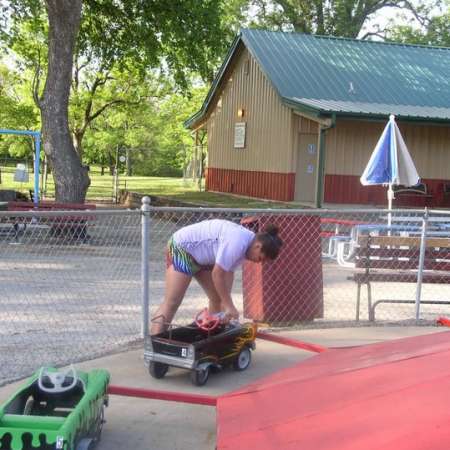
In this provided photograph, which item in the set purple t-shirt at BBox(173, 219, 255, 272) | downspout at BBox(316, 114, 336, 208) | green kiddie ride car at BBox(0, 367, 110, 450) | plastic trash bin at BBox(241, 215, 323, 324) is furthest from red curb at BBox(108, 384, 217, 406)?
downspout at BBox(316, 114, 336, 208)

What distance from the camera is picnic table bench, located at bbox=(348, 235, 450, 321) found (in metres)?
7.84

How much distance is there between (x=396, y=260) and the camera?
823 centimetres

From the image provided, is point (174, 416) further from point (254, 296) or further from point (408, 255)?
point (408, 255)

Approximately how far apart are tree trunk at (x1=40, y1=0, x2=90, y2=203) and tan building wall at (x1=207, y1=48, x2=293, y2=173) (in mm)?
7854

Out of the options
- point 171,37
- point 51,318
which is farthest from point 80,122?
point 51,318

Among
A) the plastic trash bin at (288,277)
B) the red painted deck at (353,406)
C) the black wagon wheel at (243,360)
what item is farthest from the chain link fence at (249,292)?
the red painted deck at (353,406)

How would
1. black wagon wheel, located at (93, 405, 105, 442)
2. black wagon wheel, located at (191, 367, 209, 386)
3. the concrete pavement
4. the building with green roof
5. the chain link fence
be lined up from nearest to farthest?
black wagon wheel, located at (93, 405, 105, 442), the concrete pavement, black wagon wheel, located at (191, 367, 209, 386), the chain link fence, the building with green roof

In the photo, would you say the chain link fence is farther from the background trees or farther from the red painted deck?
the background trees

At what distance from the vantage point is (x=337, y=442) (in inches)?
127

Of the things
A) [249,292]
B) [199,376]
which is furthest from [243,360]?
[249,292]

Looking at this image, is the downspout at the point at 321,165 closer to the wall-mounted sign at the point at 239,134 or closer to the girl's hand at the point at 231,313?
the wall-mounted sign at the point at 239,134

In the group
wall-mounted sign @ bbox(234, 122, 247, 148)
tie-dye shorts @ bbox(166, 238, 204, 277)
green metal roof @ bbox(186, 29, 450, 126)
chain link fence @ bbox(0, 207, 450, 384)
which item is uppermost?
green metal roof @ bbox(186, 29, 450, 126)

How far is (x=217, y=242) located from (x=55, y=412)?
1909 millimetres

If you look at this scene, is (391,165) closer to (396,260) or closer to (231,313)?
(396,260)
